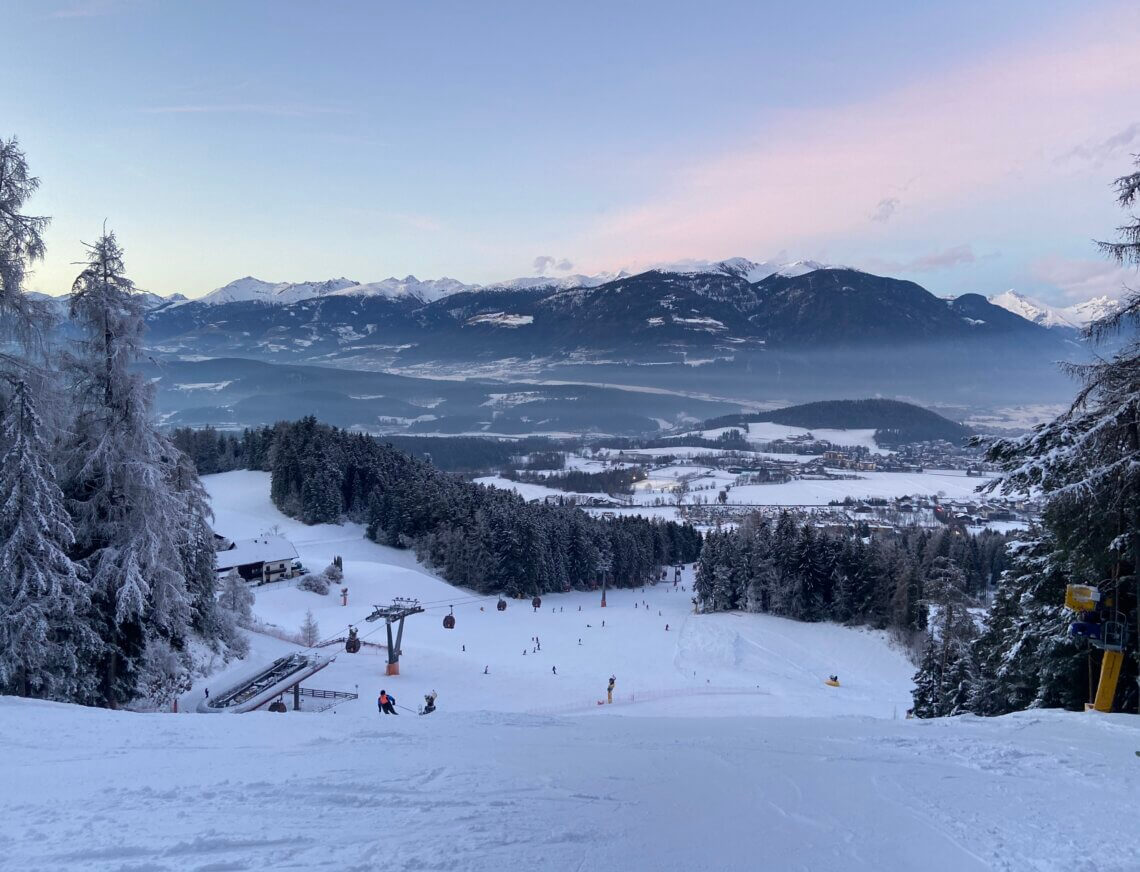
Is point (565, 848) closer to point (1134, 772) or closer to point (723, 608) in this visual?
point (1134, 772)

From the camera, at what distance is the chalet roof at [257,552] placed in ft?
152

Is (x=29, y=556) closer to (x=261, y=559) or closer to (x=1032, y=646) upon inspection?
(x=1032, y=646)

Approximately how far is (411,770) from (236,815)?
196 cm

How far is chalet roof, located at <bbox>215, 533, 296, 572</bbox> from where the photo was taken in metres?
46.2

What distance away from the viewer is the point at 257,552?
48.4 meters

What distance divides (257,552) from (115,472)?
37.9 metres

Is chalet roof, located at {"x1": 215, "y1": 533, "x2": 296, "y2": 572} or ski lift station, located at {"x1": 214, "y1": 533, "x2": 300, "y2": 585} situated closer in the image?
chalet roof, located at {"x1": 215, "y1": 533, "x2": 296, "y2": 572}

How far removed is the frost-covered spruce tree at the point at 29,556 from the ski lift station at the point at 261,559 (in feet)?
115

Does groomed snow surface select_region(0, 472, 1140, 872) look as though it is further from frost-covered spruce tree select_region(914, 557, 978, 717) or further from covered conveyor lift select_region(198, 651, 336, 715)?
frost-covered spruce tree select_region(914, 557, 978, 717)

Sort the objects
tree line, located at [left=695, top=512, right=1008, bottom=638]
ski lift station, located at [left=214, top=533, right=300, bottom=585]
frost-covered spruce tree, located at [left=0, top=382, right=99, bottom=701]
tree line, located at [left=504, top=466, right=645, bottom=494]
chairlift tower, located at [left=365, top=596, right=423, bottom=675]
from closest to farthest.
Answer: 1. frost-covered spruce tree, located at [left=0, top=382, right=99, bottom=701]
2. chairlift tower, located at [left=365, top=596, right=423, bottom=675]
3. tree line, located at [left=695, top=512, right=1008, bottom=638]
4. ski lift station, located at [left=214, top=533, right=300, bottom=585]
5. tree line, located at [left=504, top=466, right=645, bottom=494]

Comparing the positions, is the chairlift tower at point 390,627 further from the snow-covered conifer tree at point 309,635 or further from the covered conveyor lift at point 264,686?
the snow-covered conifer tree at point 309,635

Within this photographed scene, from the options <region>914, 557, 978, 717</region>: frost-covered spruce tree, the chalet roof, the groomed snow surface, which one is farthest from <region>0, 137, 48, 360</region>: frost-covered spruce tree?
the chalet roof

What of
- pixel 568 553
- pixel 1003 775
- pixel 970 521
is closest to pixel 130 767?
pixel 1003 775

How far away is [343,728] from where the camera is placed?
9945 mm
